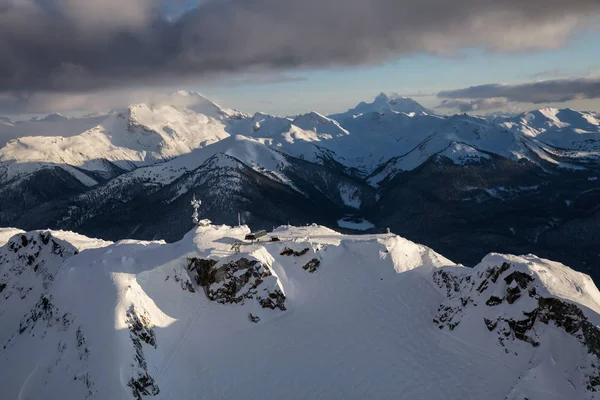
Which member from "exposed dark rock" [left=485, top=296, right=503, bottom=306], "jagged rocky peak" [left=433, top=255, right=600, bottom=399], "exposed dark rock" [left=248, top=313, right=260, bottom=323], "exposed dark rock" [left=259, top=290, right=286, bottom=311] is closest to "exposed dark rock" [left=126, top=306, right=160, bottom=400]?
"exposed dark rock" [left=248, top=313, right=260, bottom=323]

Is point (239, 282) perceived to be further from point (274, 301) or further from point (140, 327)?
point (140, 327)

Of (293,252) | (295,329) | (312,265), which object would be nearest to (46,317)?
(295,329)

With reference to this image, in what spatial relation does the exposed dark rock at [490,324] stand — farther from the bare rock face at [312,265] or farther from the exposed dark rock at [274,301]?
the bare rock face at [312,265]

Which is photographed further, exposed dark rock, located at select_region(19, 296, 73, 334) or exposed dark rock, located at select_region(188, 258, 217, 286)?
exposed dark rock, located at select_region(188, 258, 217, 286)

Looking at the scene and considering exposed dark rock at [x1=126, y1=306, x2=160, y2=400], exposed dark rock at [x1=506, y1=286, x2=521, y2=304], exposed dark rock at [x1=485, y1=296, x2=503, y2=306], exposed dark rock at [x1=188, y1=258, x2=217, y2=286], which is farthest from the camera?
exposed dark rock at [x1=188, y1=258, x2=217, y2=286]

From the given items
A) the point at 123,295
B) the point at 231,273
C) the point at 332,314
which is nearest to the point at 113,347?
the point at 123,295

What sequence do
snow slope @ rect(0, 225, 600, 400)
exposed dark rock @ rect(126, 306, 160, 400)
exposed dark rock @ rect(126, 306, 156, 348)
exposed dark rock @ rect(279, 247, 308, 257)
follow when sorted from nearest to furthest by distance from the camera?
snow slope @ rect(0, 225, 600, 400) → exposed dark rock @ rect(126, 306, 160, 400) → exposed dark rock @ rect(126, 306, 156, 348) → exposed dark rock @ rect(279, 247, 308, 257)

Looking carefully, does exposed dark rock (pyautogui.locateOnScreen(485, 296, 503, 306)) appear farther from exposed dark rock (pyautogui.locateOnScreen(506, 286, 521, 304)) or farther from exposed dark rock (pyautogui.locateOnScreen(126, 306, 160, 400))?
exposed dark rock (pyautogui.locateOnScreen(126, 306, 160, 400))

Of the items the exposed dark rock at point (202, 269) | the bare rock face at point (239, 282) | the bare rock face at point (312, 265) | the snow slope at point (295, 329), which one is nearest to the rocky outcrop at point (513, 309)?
the snow slope at point (295, 329)

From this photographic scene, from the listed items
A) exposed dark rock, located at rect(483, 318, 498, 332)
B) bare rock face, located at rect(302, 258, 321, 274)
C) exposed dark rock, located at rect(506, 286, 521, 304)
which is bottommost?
bare rock face, located at rect(302, 258, 321, 274)
